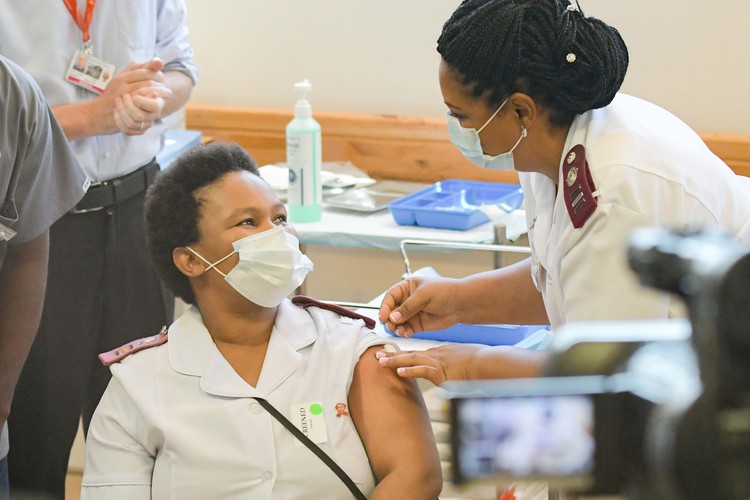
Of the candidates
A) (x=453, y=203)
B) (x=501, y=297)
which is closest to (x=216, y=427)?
(x=501, y=297)

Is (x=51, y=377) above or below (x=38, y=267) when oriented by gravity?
below

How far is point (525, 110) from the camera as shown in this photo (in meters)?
1.74

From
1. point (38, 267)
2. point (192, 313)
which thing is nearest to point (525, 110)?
point (192, 313)

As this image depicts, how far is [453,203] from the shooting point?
3.12m

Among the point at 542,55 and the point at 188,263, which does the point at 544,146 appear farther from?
the point at 188,263

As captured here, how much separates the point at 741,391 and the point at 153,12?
2.36 m

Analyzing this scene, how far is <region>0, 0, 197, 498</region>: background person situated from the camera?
2.32 m

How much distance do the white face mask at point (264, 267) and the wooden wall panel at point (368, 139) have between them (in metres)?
1.72

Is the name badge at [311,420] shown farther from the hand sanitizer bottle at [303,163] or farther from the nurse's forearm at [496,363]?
the hand sanitizer bottle at [303,163]

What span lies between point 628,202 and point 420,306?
0.60 m

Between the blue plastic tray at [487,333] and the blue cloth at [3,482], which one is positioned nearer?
the blue cloth at [3,482]

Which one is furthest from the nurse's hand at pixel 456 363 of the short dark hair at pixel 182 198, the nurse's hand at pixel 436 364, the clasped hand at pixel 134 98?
the clasped hand at pixel 134 98

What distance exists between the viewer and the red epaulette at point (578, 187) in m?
1.59

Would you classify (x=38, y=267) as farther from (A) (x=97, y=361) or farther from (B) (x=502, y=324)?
(B) (x=502, y=324)
